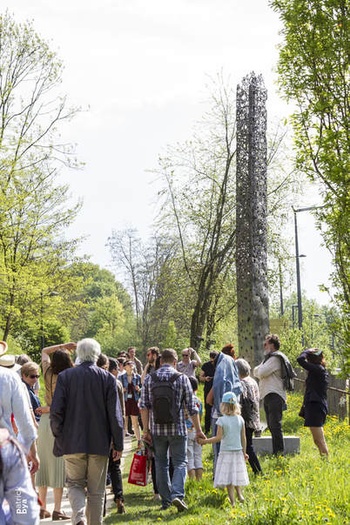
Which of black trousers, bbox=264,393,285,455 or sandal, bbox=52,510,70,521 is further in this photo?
black trousers, bbox=264,393,285,455

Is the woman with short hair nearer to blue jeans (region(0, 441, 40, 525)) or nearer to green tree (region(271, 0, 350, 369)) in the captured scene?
green tree (region(271, 0, 350, 369))

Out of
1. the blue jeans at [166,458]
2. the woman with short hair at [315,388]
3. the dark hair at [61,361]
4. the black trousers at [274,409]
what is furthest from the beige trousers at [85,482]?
the woman with short hair at [315,388]

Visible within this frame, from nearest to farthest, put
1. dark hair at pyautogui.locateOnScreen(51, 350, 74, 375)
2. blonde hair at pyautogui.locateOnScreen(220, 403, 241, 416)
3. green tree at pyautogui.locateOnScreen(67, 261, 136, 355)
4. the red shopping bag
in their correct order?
dark hair at pyautogui.locateOnScreen(51, 350, 74, 375)
blonde hair at pyautogui.locateOnScreen(220, 403, 241, 416)
the red shopping bag
green tree at pyautogui.locateOnScreen(67, 261, 136, 355)

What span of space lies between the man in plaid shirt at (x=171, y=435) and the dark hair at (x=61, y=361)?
119 cm

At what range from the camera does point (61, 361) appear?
9.93 m

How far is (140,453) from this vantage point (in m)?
11.8

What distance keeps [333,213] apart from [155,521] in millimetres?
6297

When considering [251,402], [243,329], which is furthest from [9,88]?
[251,402]

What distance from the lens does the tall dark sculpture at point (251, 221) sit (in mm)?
21484

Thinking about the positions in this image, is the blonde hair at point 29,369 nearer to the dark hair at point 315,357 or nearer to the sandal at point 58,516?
the sandal at point 58,516

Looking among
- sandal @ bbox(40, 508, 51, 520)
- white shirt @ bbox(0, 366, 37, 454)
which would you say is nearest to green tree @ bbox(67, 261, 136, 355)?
sandal @ bbox(40, 508, 51, 520)

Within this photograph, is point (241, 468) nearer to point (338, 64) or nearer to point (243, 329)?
point (338, 64)

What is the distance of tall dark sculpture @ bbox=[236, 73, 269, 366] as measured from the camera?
2148 cm

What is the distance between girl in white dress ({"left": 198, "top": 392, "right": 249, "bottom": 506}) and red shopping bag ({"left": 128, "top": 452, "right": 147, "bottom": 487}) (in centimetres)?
147
